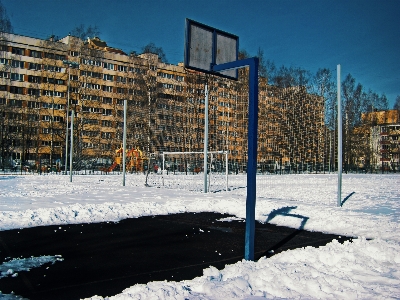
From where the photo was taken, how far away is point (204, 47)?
581 cm

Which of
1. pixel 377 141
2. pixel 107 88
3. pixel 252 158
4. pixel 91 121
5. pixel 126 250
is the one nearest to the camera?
pixel 252 158

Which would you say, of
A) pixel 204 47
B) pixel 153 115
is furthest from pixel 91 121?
pixel 204 47

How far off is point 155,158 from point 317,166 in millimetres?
26697

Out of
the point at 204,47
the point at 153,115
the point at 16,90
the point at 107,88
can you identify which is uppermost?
the point at 107,88

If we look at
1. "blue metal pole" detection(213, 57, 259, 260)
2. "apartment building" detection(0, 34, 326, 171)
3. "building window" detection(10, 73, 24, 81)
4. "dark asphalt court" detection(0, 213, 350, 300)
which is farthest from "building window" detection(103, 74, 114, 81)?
"blue metal pole" detection(213, 57, 259, 260)

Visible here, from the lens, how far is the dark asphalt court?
12.7 feet

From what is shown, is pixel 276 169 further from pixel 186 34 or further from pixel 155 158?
pixel 186 34

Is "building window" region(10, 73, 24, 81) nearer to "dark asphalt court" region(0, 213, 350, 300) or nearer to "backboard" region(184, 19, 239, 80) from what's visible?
"dark asphalt court" region(0, 213, 350, 300)

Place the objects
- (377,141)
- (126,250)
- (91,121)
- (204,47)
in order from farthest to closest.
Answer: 1. (377,141)
2. (91,121)
3. (204,47)
4. (126,250)

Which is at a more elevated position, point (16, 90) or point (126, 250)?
point (16, 90)

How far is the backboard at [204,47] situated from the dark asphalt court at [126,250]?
9.27ft

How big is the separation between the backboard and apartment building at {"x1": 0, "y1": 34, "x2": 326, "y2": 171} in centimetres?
2542

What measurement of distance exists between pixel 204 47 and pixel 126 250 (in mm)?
3310

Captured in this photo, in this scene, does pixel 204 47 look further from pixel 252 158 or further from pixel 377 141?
pixel 377 141
